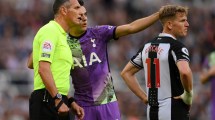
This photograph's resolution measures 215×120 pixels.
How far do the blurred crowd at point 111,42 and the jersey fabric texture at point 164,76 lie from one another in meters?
6.71

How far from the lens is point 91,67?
36.0 ft

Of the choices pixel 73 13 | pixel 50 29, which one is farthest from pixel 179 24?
pixel 50 29

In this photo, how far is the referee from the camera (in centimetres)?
959

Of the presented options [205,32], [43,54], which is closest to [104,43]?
[43,54]

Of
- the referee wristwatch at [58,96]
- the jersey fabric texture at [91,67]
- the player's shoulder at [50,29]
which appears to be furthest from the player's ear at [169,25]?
the referee wristwatch at [58,96]

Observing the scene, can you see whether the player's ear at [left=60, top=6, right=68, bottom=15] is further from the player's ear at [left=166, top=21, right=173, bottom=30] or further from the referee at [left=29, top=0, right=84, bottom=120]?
the player's ear at [left=166, top=21, right=173, bottom=30]

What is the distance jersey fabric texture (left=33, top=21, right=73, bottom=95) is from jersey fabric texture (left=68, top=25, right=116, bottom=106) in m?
1.07

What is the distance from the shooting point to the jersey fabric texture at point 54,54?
9664 millimetres

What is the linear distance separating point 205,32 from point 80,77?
425 inches

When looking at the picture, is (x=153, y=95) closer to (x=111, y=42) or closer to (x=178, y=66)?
(x=178, y=66)

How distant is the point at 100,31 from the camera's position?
36.2 feet

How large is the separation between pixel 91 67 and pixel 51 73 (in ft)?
4.82

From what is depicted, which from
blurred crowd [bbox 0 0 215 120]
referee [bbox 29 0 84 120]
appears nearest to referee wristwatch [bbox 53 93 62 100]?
referee [bbox 29 0 84 120]

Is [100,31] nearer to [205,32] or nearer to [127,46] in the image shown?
[127,46]
